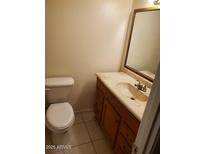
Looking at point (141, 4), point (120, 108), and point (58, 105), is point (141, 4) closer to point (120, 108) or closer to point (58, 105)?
point (120, 108)

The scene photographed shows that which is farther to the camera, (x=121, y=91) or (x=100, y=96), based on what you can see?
(x=100, y=96)

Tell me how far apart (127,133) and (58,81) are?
117cm

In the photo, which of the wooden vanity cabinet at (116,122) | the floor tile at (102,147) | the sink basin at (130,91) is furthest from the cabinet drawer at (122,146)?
the sink basin at (130,91)

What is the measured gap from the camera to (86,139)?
1.96m

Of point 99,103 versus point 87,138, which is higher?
point 99,103

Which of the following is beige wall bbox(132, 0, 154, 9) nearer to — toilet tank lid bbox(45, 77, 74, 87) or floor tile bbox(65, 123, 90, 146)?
toilet tank lid bbox(45, 77, 74, 87)

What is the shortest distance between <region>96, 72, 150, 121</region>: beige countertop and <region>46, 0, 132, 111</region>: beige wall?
0.34 meters

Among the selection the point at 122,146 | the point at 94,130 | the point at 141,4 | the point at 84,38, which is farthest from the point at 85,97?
the point at 141,4
